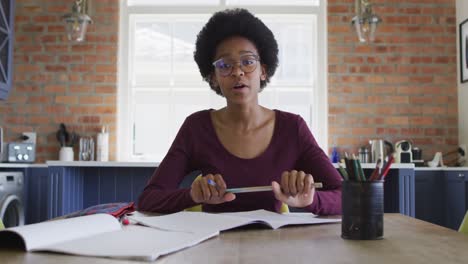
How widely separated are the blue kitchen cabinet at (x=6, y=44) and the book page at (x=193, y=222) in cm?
351

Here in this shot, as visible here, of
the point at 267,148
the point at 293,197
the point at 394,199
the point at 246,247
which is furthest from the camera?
the point at 394,199

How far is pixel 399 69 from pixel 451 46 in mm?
514

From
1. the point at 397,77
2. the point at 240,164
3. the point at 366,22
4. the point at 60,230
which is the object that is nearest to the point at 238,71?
the point at 240,164

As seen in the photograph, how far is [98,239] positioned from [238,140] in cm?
96

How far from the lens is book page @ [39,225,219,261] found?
2.43ft

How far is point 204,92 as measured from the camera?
4.81 meters

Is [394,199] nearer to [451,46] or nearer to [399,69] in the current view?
[399,69]

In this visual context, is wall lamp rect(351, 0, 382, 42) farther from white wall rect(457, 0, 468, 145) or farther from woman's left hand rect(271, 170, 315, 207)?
woman's left hand rect(271, 170, 315, 207)

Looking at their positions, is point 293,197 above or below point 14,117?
below

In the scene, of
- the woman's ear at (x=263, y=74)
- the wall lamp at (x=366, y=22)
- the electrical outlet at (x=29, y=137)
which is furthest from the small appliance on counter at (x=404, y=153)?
the electrical outlet at (x=29, y=137)

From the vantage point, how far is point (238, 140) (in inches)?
70.9

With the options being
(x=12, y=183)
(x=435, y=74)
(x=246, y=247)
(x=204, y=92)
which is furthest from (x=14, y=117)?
(x=246, y=247)

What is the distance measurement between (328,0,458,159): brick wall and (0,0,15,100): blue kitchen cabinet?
273cm

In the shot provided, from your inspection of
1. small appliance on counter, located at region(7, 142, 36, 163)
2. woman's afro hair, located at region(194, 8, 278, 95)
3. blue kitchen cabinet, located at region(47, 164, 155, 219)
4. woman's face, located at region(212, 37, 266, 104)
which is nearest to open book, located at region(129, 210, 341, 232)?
woman's face, located at region(212, 37, 266, 104)
